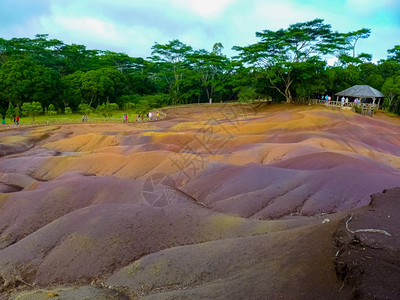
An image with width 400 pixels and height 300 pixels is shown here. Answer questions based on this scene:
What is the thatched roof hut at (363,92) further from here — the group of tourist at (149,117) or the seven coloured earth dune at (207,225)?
the group of tourist at (149,117)

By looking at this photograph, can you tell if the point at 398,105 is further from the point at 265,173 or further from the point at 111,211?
the point at 111,211

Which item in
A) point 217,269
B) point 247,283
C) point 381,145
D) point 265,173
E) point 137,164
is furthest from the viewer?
point 381,145

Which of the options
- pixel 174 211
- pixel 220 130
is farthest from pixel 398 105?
pixel 174 211

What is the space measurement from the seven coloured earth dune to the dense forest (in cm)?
2433

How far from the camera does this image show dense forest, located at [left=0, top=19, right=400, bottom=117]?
47.4m

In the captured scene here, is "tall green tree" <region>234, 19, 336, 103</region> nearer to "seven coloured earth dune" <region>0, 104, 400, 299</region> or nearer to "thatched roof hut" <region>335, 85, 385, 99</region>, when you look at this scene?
"thatched roof hut" <region>335, 85, 385, 99</region>

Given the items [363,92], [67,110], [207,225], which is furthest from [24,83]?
[363,92]

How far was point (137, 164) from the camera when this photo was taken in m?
22.2

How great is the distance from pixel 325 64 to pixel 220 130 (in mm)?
23949

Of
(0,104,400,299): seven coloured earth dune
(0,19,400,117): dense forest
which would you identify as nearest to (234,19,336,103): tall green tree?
(0,19,400,117): dense forest

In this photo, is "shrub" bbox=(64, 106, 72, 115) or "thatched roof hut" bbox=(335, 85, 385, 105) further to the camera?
"shrub" bbox=(64, 106, 72, 115)

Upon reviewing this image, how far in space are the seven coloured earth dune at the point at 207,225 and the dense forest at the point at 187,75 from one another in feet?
79.8

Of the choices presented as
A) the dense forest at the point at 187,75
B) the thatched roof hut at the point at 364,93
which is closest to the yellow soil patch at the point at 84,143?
the dense forest at the point at 187,75

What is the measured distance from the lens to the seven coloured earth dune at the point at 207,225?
719 cm
